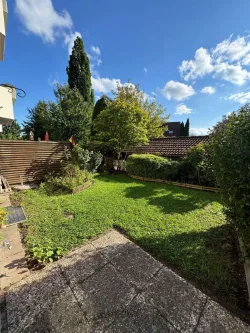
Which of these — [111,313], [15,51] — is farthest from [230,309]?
[15,51]

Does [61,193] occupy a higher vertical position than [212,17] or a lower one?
lower

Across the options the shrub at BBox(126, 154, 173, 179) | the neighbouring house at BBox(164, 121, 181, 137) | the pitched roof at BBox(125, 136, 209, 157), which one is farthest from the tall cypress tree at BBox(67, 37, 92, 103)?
the neighbouring house at BBox(164, 121, 181, 137)

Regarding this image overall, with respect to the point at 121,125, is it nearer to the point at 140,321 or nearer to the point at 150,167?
the point at 150,167

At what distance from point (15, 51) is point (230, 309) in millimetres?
11281

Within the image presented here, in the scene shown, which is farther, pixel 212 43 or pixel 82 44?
pixel 82 44

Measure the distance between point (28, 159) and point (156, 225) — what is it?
7.60 m

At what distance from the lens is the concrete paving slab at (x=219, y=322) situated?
1.69 meters

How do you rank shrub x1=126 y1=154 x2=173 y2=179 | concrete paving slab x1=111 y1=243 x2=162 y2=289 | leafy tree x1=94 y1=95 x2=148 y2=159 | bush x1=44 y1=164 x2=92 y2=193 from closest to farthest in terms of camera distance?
concrete paving slab x1=111 y1=243 x2=162 y2=289, bush x1=44 y1=164 x2=92 y2=193, shrub x1=126 y1=154 x2=173 y2=179, leafy tree x1=94 y1=95 x2=148 y2=159

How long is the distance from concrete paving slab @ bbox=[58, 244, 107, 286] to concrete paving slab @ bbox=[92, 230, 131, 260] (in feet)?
0.41

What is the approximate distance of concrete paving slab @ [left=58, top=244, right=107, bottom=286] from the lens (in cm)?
244

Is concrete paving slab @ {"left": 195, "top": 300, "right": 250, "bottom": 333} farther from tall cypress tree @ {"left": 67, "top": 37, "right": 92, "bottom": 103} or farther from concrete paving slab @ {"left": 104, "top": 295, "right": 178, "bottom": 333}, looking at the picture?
tall cypress tree @ {"left": 67, "top": 37, "right": 92, "bottom": 103}

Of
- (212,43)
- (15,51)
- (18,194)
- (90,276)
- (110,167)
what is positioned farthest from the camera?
(110,167)

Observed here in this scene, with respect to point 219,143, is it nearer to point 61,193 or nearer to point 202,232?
point 202,232

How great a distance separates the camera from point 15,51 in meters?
6.98
